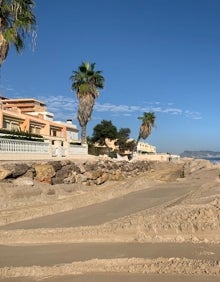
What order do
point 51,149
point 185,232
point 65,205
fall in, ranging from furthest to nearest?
point 51,149 < point 65,205 < point 185,232

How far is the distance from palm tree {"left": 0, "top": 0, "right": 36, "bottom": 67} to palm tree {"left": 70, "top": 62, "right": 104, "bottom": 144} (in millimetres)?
17715

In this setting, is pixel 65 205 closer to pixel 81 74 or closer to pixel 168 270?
pixel 168 270

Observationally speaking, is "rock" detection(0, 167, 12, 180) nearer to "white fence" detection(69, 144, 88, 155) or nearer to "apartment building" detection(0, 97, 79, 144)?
"apartment building" detection(0, 97, 79, 144)

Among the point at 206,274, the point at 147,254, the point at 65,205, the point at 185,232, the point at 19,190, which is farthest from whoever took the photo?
the point at 19,190

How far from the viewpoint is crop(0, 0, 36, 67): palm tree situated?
17281 mm

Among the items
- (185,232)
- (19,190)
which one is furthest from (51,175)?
(185,232)

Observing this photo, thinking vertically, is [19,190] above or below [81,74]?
below

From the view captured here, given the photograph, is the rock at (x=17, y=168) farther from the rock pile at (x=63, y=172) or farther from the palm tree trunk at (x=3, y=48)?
the palm tree trunk at (x=3, y=48)

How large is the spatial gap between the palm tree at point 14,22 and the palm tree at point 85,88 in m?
17.7

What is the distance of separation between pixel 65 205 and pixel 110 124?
5841 centimetres

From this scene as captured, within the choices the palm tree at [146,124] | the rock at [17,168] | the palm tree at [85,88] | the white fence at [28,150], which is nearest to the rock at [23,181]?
the rock at [17,168]

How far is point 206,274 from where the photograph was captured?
5.12 m

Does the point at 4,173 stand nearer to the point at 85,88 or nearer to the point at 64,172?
the point at 64,172

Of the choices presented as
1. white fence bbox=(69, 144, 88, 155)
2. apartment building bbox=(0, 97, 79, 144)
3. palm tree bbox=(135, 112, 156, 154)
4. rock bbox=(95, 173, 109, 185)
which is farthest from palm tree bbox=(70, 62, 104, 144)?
palm tree bbox=(135, 112, 156, 154)
